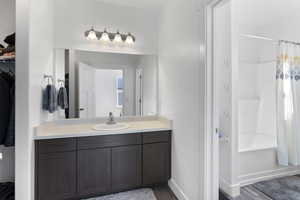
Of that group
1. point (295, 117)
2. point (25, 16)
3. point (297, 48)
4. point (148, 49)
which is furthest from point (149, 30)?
point (295, 117)

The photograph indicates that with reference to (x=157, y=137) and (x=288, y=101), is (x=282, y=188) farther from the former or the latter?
(x=157, y=137)

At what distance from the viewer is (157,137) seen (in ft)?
7.06

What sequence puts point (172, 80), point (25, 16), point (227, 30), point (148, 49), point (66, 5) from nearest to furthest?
point (25, 16)
point (227, 30)
point (172, 80)
point (66, 5)
point (148, 49)

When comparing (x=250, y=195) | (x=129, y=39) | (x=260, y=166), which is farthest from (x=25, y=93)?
(x=260, y=166)

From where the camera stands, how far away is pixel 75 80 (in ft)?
7.86

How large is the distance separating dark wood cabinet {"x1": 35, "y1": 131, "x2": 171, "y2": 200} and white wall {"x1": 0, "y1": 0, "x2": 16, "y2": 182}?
2.30 ft

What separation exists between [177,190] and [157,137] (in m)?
0.69

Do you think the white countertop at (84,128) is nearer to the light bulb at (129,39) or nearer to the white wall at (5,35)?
the white wall at (5,35)

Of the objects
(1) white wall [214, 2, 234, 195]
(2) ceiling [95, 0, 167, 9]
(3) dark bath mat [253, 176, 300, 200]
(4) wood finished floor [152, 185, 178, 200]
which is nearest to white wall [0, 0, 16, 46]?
(2) ceiling [95, 0, 167, 9]

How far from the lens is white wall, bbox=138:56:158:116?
8.73 ft

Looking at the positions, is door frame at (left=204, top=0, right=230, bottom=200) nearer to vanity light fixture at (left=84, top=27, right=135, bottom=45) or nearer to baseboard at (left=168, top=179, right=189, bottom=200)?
baseboard at (left=168, top=179, right=189, bottom=200)

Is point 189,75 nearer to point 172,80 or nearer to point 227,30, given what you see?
point 172,80

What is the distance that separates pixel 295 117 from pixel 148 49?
250 cm

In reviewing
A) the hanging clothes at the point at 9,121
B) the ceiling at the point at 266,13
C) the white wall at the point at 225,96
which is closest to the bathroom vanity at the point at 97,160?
the hanging clothes at the point at 9,121
